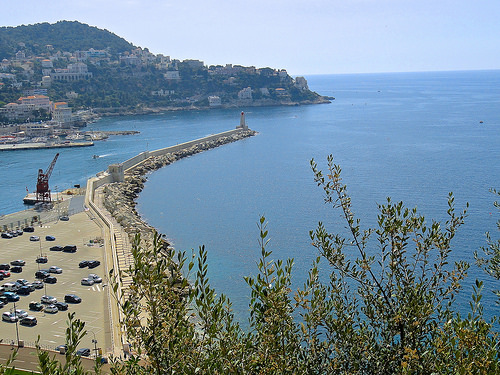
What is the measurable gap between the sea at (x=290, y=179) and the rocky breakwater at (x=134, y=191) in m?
0.71

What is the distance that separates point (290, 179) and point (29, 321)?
790 inches

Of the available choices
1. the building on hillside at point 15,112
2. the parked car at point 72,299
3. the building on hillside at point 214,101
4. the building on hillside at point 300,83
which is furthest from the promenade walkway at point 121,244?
the building on hillside at point 300,83

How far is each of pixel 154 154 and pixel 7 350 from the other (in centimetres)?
2726

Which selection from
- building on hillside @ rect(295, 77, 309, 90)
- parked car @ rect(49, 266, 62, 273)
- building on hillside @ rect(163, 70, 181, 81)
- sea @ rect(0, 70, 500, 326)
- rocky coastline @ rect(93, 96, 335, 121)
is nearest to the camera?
parked car @ rect(49, 266, 62, 273)

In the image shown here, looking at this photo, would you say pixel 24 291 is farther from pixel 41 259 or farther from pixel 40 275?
pixel 41 259

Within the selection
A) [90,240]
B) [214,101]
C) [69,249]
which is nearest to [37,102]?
[214,101]

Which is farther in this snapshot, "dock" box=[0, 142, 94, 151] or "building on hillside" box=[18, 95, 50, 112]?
"building on hillside" box=[18, 95, 50, 112]

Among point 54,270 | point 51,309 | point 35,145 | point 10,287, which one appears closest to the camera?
point 51,309

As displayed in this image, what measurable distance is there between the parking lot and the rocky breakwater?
1176 mm

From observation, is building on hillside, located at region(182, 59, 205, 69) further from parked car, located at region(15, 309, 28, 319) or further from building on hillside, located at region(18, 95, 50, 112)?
parked car, located at region(15, 309, 28, 319)

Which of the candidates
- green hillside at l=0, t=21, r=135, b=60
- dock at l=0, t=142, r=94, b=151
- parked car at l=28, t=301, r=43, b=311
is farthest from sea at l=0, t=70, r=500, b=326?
green hillside at l=0, t=21, r=135, b=60

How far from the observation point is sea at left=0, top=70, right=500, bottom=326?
18019mm

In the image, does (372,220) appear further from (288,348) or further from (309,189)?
(288,348)

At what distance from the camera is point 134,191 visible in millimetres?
27781
